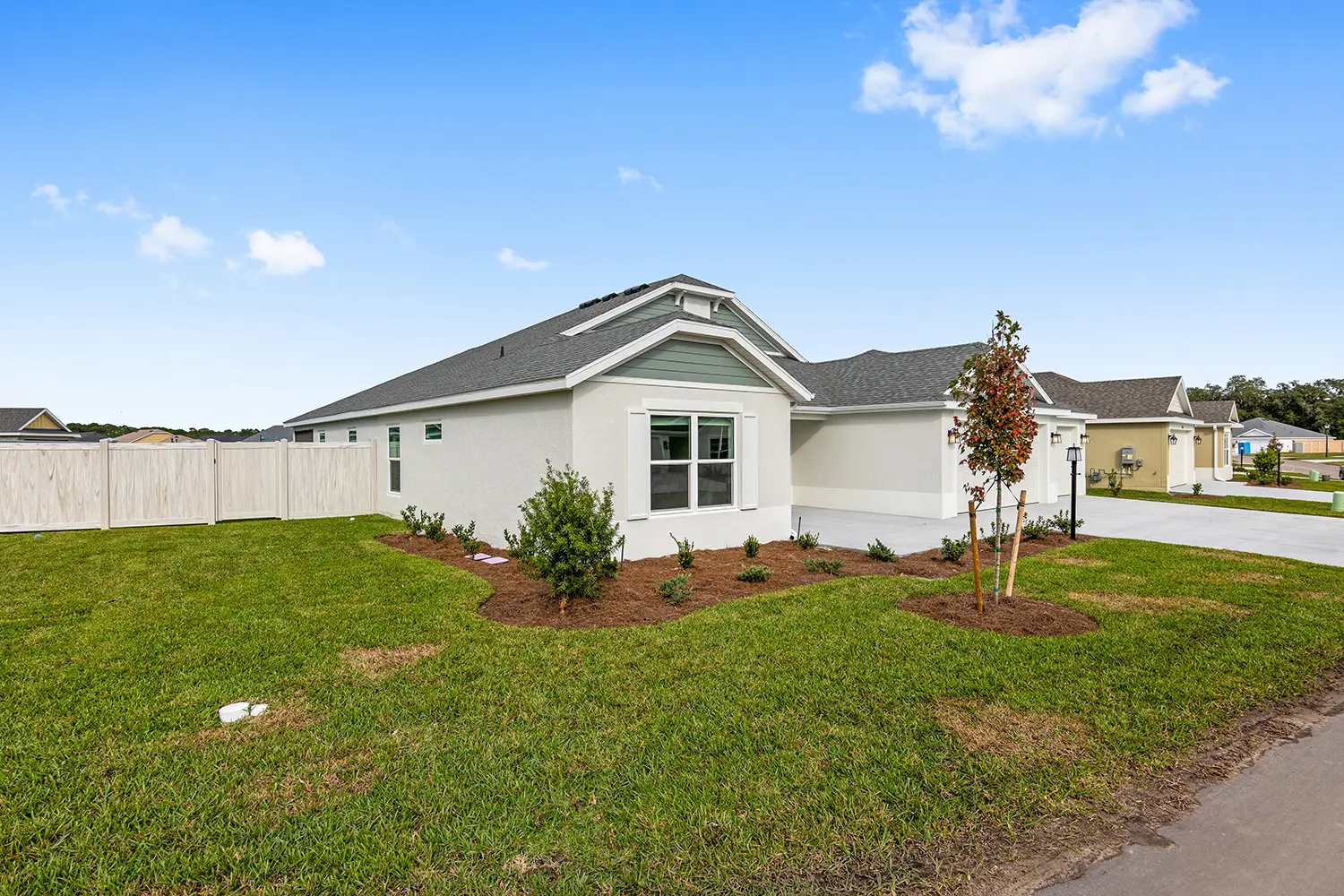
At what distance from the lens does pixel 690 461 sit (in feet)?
33.7

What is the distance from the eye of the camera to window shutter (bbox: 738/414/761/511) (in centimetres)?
1084

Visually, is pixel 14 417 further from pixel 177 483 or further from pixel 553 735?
pixel 553 735

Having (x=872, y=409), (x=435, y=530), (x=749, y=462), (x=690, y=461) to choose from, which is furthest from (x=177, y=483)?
(x=872, y=409)

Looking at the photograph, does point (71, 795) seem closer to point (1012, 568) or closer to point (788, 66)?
point (1012, 568)

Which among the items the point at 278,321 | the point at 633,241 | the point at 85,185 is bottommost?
the point at 278,321

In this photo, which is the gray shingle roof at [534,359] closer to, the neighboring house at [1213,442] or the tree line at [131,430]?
the neighboring house at [1213,442]

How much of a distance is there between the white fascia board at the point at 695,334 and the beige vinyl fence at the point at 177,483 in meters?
9.92

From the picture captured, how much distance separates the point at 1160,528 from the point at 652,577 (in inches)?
487

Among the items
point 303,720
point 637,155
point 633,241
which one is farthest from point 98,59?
point 303,720

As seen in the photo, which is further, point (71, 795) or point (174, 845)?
point (71, 795)

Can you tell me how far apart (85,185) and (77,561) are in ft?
25.6

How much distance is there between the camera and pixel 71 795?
126 inches

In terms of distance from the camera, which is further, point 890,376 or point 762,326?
point 762,326

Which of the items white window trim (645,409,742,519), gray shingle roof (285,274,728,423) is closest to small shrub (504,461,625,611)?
gray shingle roof (285,274,728,423)
